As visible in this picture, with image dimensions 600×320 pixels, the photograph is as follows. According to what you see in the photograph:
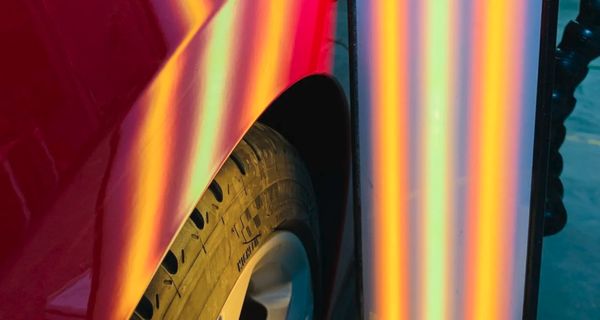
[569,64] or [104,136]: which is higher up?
[104,136]

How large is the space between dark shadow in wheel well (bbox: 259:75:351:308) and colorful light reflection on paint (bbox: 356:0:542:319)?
5.0 inches

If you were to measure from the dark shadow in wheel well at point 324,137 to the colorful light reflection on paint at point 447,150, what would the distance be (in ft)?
0.42

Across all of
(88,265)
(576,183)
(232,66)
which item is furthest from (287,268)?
(576,183)

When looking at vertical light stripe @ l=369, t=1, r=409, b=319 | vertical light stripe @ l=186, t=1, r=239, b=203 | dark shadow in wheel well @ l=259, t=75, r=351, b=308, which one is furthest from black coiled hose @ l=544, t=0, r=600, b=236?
vertical light stripe @ l=186, t=1, r=239, b=203

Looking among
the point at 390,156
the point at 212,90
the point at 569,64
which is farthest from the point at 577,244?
the point at 212,90

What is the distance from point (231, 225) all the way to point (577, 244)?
1.21m

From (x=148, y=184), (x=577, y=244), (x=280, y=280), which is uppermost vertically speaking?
(x=148, y=184)

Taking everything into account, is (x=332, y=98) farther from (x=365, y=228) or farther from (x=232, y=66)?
(x=232, y=66)

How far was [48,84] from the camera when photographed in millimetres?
614

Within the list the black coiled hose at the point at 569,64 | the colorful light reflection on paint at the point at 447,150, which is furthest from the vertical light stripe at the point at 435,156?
the black coiled hose at the point at 569,64

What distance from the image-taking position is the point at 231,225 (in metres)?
0.97

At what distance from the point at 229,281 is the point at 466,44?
386 millimetres

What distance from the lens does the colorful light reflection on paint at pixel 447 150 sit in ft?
3.18

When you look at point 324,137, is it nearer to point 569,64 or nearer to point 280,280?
point 280,280
